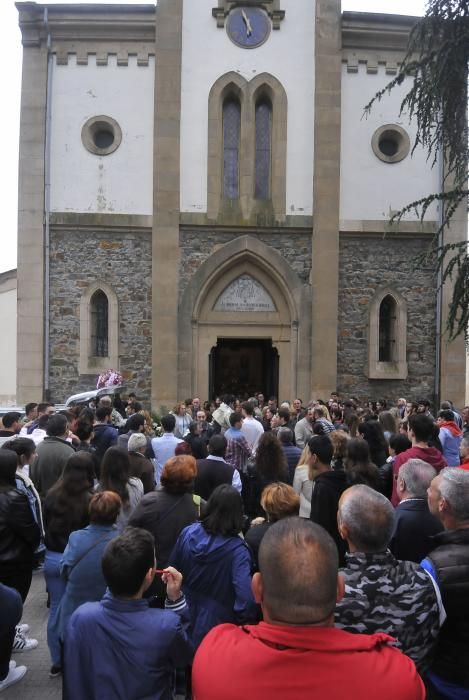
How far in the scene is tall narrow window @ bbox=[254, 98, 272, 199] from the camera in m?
17.2

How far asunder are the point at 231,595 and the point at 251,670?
1895 mm

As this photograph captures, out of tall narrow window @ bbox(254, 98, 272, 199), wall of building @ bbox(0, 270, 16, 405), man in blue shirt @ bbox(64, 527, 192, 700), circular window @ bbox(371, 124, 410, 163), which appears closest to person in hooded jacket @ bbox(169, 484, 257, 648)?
man in blue shirt @ bbox(64, 527, 192, 700)

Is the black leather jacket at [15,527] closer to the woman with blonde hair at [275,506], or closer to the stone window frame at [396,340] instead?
the woman with blonde hair at [275,506]

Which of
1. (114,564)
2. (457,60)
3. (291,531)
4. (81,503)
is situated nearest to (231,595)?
(114,564)

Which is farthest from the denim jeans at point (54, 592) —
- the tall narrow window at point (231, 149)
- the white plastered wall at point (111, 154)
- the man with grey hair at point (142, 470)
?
the tall narrow window at point (231, 149)

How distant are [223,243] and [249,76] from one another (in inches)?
171

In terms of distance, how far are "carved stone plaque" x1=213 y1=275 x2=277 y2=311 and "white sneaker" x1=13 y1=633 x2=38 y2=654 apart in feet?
41.4

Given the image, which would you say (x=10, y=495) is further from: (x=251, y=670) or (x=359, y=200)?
(x=359, y=200)

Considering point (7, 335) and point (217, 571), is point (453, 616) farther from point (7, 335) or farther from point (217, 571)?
point (7, 335)

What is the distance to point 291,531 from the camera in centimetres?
187

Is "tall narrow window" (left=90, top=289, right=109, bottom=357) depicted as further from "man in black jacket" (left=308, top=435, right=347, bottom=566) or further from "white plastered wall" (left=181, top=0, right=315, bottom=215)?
"man in black jacket" (left=308, top=435, right=347, bottom=566)

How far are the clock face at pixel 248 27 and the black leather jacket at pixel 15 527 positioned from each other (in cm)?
1524

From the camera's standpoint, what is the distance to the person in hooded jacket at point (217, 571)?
3.41 metres

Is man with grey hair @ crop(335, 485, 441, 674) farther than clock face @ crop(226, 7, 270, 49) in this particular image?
No
